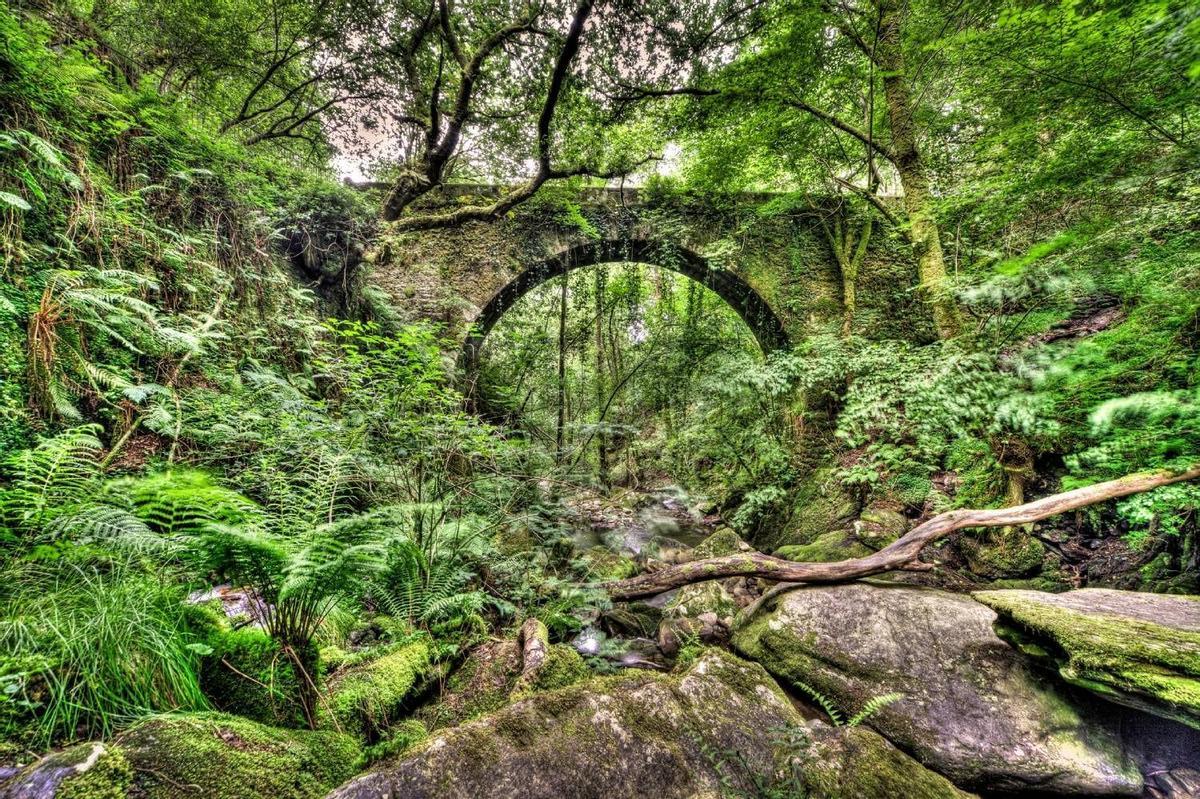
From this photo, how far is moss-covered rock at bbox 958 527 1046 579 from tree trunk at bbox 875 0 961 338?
2.04m

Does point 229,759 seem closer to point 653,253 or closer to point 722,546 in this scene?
point 722,546

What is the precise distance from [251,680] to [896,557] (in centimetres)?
396

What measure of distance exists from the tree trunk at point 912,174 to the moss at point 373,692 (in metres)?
5.50

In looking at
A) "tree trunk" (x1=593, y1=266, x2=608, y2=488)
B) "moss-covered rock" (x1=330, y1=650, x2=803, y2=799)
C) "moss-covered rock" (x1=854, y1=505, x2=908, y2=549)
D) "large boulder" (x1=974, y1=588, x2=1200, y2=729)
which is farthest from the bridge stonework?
"moss-covered rock" (x1=330, y1=650, x2=803, y2=799)

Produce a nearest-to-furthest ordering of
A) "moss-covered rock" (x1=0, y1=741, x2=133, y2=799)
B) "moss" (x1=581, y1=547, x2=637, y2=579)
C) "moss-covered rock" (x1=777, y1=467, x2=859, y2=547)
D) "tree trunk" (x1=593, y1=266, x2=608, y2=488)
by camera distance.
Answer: "moss-covered rock" (x1=0, y1=741, x2=133, y2=799)
"moss" (x1=581, y1=547, x2=637, y2=579)
"moss-covered rock" (x1=777, y1=467, x2=859, y2=547)
"tree trunk" (x1=593, y1=266, x2=608, y2=488)

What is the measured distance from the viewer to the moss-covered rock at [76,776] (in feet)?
2.82

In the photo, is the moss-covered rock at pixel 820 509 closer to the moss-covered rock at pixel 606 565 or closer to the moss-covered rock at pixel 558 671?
the moss-covered rock at pixel 606 565

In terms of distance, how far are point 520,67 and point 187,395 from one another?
5032 millimetres

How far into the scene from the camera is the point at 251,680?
59.5 inches

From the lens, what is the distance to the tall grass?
1082mm

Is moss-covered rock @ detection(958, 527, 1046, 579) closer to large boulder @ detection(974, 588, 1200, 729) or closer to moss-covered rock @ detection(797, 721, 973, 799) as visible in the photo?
large boulder @ detection(974, 588, 1200, 729)

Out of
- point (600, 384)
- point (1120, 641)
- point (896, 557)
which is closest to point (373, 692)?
point (1120, 641)

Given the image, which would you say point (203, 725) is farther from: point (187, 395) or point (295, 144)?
point (295, 144)

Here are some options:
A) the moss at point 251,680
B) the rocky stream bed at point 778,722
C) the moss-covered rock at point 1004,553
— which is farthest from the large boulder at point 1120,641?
the moss at point 251,680
